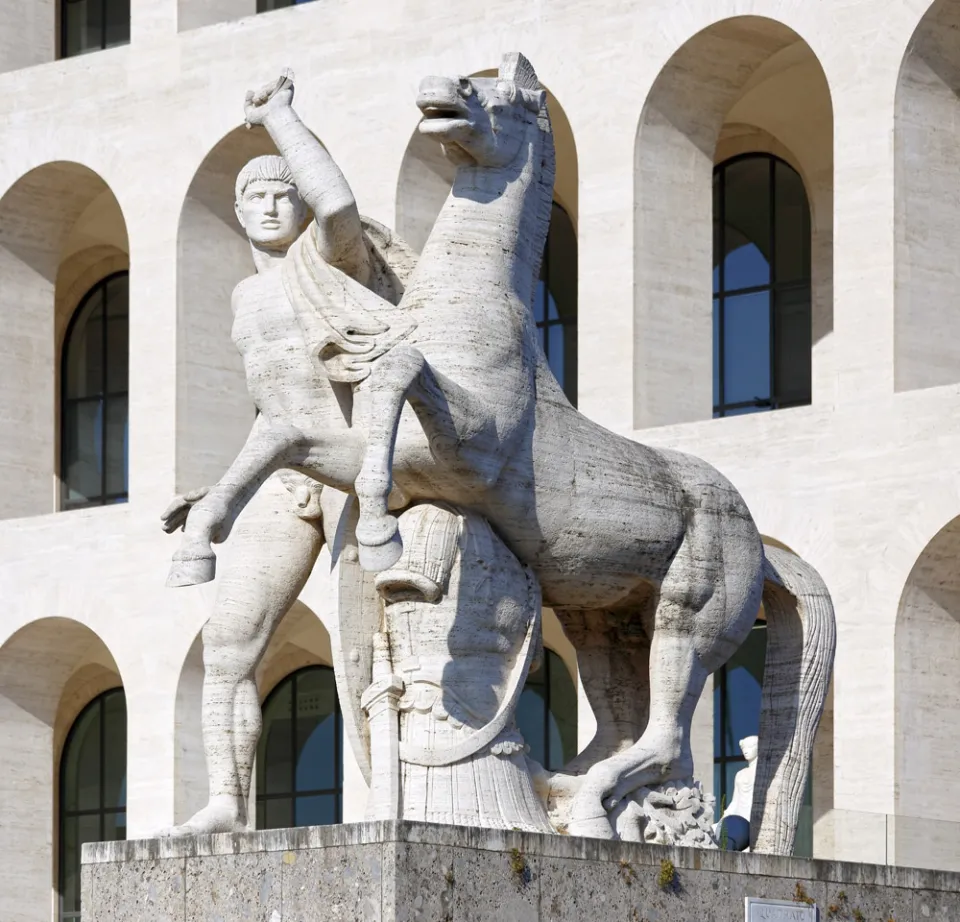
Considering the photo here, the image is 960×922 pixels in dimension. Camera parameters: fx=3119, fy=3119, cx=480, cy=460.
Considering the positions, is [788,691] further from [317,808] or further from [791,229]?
[317,808]

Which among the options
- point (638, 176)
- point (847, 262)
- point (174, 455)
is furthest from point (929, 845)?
point (174, 455)

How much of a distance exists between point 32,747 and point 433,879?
19.8 m

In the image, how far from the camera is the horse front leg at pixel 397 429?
1244cm

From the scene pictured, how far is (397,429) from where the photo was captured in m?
12.8

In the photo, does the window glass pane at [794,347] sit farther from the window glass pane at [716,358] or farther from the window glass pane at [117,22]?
the window glass pane at [117,22]

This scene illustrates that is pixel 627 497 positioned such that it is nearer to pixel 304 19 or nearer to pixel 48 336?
pixel 304 19

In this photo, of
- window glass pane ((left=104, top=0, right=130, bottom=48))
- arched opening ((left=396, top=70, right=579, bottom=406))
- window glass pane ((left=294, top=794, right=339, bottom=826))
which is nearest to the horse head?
arched opening ((left=396, top=70, right=579, bottom=406))

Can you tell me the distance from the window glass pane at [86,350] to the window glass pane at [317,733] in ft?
14.8

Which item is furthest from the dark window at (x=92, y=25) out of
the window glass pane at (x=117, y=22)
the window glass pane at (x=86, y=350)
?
the window glass pane at (x=86, y=350)

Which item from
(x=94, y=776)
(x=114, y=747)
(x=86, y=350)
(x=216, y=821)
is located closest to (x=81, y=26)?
(x=86, y=350)

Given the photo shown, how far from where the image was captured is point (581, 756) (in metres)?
14.0

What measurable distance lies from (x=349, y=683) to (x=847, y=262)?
13.3m

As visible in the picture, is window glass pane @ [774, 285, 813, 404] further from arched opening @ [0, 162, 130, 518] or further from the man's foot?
the man's foot

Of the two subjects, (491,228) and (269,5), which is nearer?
(491,228)
